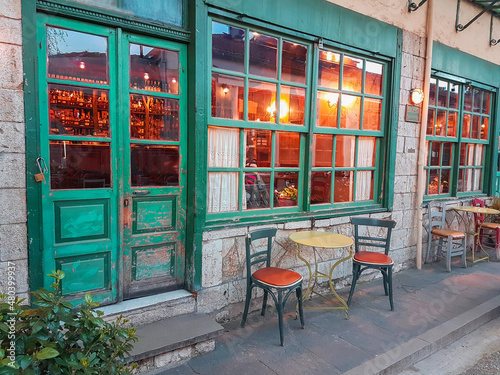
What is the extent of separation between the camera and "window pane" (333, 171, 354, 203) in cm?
518

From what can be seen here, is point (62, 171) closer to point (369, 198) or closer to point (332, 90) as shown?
point (332, 90)

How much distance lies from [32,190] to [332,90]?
12.7ft

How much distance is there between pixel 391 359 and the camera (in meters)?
3.25

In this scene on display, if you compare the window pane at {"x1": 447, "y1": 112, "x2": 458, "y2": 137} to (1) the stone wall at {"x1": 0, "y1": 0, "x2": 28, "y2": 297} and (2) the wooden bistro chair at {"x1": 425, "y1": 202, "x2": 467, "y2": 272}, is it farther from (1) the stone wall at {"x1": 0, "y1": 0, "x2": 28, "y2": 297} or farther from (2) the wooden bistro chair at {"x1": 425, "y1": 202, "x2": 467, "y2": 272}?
(1) the stone wall at {"x1": 0, "y1": 0, "x2": 28, "y2": 297}

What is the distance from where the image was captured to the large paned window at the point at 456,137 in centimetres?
659

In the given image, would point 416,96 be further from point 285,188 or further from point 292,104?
point 285,188

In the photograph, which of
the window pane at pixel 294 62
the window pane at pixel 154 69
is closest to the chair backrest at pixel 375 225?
the window pane at pixel 294 62

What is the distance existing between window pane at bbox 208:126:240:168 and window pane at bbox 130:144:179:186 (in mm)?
414

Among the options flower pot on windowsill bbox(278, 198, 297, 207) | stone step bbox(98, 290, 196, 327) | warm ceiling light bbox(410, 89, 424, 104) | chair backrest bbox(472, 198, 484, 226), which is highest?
warm ceiling light bbox(410, 89, 424, 104)

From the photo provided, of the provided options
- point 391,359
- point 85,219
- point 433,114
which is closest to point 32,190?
point 85,219

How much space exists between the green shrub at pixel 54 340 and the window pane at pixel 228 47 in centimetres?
282

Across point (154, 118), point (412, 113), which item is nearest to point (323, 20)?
point (412, 113)

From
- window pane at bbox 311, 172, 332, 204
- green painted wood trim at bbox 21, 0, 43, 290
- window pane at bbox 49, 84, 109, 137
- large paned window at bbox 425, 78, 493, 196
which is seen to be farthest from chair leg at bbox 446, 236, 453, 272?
green painted wood trim at bbox 21, 0, 43, 290

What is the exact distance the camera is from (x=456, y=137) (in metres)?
7.02
